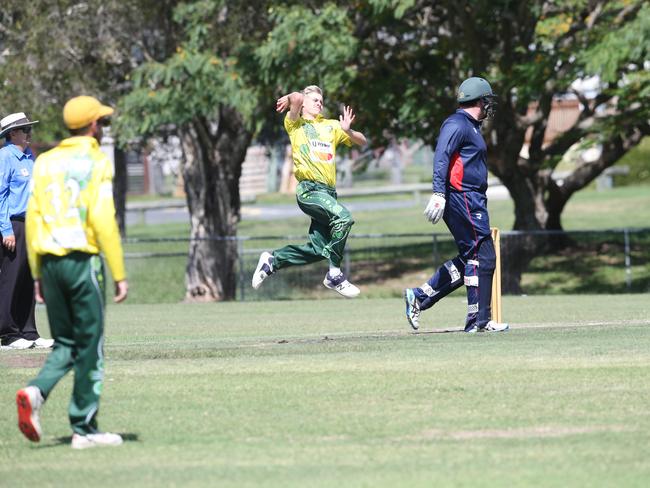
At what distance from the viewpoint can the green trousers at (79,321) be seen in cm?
755

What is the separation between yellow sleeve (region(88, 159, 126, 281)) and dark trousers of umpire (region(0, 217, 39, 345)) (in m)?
5.40

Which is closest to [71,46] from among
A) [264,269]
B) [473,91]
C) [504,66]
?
[504,66]

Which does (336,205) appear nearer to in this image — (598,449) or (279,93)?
(598,449)

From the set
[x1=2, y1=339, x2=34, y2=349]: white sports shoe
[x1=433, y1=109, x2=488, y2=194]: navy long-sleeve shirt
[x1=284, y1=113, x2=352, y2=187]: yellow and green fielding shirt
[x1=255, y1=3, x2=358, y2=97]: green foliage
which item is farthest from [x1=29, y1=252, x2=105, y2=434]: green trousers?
[x1=255, y1=3, x2=358, y2=97]: green foliage

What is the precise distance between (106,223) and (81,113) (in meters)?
0.66

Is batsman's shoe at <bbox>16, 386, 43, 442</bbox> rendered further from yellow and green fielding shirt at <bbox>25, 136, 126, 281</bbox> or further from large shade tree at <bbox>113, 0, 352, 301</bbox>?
large shade tree at <bbox>113, 0, 352, 301</bbox>

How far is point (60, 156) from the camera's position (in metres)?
7.63

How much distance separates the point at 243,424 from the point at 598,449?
2.06 m

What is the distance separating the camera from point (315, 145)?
42.9ft

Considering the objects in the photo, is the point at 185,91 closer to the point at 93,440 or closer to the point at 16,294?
the point at 16,294

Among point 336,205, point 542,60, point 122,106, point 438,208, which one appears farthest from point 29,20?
point 438,208

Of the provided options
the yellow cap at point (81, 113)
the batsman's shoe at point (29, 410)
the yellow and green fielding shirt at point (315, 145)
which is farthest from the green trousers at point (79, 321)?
the yellow and green fielding shirt at point (315, 145)

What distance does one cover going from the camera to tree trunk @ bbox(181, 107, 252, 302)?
1096 inches

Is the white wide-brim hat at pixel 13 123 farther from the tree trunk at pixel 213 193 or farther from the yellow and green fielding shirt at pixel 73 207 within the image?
the tree trunk at pixel 213 193
